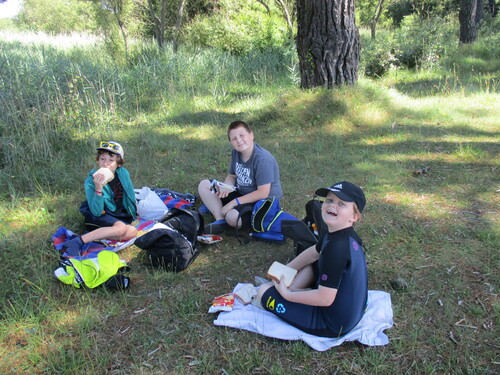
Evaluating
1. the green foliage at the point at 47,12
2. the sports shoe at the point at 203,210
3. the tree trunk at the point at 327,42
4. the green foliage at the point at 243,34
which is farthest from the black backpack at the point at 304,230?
the green foliage at the point at 47,12

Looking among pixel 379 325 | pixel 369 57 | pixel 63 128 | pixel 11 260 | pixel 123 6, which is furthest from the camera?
pixel 123 6

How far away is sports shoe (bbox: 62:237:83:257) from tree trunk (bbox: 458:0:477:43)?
44.1ft

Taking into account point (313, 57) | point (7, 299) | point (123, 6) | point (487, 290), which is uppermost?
point (123, 6)

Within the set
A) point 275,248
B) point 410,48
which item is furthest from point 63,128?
point 410,48

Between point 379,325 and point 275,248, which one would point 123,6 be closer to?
point 275,248

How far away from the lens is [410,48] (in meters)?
10.6

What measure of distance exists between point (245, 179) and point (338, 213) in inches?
72.7

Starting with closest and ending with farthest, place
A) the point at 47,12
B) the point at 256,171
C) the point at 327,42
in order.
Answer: the point at 256,171 → the point at 327,42 → the point at 47,12

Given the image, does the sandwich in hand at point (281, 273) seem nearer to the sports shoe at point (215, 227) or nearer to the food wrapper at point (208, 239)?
the food wrapper at point (208, 239)

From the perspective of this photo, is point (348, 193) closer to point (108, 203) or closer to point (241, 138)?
point (241, 138)

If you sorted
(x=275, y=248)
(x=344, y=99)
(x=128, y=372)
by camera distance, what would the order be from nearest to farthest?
(x=128, y=372) → (x=275, y=248) → (x=344, y=99)

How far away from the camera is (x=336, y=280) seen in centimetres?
216

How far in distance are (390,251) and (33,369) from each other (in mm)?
A: 3012

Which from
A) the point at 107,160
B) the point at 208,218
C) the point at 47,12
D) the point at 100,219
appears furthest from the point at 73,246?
the point at 47,12
